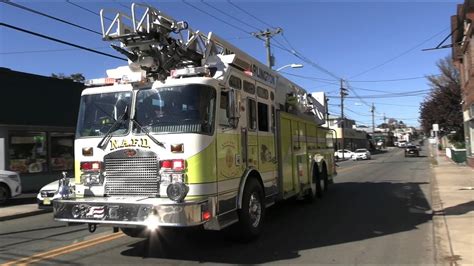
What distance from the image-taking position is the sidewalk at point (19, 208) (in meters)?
13.8

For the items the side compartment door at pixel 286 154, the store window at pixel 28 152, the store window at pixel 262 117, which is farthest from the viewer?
the store window at pixel 28 152

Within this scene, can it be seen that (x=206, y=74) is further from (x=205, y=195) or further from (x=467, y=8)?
(x=467, y=8)

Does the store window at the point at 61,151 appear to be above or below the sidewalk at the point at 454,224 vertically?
above

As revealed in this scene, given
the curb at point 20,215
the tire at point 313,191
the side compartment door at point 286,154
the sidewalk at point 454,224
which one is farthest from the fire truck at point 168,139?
the curb at point 20,215

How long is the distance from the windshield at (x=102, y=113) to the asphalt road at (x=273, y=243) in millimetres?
1931

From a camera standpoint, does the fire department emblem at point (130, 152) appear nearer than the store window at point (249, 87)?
Yes

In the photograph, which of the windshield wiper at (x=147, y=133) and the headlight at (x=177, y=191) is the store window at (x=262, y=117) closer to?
the windshield wiper at (x=147, y=133)

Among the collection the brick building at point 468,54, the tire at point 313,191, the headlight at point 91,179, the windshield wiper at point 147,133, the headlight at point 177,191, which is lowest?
the tire at point 313,191

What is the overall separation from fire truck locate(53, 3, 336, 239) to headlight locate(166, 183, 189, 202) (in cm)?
1

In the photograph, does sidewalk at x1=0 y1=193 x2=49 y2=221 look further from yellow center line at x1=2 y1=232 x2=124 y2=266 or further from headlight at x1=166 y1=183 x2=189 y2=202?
headlight at x1=166 y1=183 x2=189 y2=202

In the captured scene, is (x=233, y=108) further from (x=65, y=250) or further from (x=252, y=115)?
(x=65, y=250)

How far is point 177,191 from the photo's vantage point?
7.00 metres

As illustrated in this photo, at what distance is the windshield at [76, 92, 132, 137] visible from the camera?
793cm

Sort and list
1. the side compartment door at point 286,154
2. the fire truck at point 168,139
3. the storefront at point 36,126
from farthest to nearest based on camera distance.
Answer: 1. the storefront at point 36,126
2. the side compartment door at point 286,154
3. the fire truck at point 168,139
